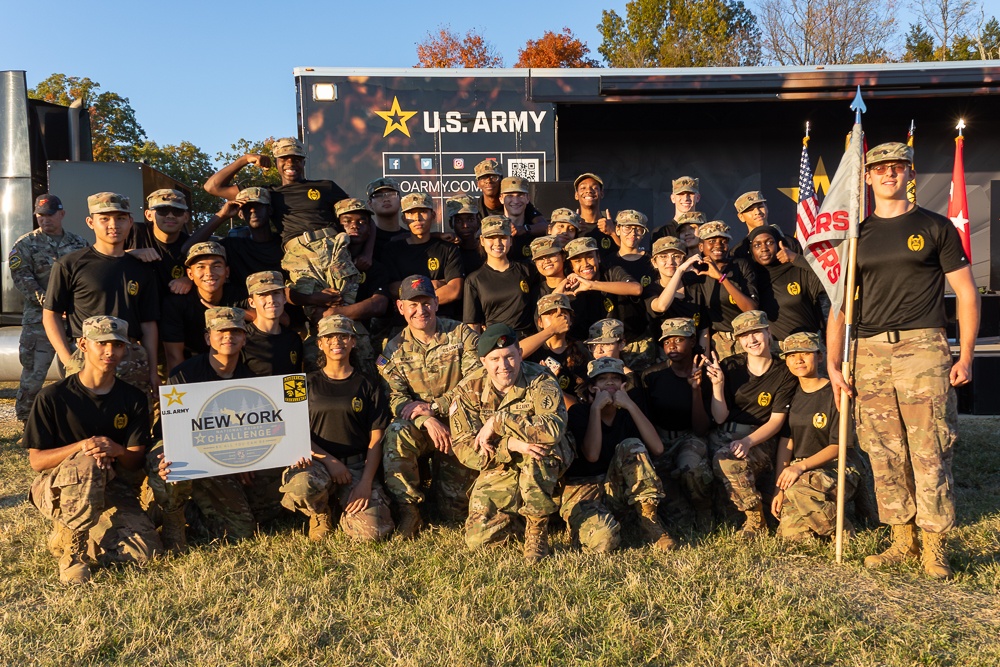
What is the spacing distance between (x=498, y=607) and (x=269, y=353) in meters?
2.47

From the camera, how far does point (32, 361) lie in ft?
26.8

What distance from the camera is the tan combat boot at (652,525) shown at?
4891 millimetres

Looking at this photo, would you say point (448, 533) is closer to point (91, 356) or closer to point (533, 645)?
point (533, 645)

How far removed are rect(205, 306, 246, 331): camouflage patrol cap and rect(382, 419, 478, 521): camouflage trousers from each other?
1162 mm

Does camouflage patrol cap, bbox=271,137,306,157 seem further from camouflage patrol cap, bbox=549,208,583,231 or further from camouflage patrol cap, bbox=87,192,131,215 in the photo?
camouflage patrol cap, bbox=549,208,583,231

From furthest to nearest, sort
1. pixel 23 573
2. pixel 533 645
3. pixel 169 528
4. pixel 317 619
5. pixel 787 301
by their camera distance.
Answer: pixel 787 301
pixel 169 528
pixel 23 573
pixel 317 619
pixel 533 645

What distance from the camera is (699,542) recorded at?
494cm

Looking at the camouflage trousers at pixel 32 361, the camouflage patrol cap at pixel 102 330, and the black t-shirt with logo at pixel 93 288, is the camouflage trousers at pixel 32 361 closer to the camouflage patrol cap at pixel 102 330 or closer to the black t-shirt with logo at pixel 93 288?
the black t-shirt with logo at pixel 93 288

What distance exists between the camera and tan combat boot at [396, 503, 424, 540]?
16.9ft

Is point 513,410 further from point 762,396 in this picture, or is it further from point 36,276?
point 36,276

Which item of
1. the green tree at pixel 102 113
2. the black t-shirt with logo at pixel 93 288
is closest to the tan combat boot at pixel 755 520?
the black t-shirt with logo at pixel 93 288

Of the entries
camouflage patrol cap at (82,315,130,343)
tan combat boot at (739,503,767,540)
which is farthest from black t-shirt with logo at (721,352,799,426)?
camouflage patrol cap at (82,315,130,343)

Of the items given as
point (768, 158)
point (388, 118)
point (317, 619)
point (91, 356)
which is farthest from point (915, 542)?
point (768, 158)

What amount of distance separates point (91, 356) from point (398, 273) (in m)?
2.39
